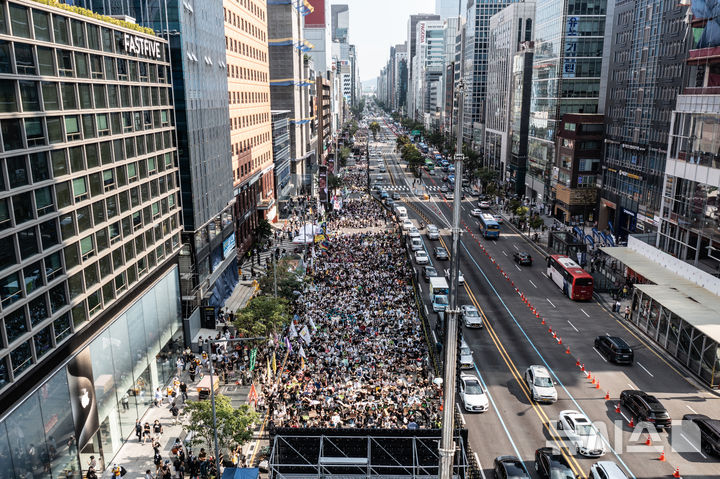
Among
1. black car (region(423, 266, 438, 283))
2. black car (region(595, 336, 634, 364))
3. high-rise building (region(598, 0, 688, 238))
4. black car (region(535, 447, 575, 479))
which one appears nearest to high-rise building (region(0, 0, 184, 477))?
black car (region(535, 447, 575, 479))

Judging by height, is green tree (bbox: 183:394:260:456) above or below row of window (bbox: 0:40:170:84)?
below

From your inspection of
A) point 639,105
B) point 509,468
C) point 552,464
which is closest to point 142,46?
point 509,468

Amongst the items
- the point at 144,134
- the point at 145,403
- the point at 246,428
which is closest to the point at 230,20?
the point at 144,134

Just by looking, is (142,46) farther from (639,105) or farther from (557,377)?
(639,105)

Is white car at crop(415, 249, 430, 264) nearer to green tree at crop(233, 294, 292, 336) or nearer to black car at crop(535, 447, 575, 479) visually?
green tree at crop(233, 294, 292, 336)

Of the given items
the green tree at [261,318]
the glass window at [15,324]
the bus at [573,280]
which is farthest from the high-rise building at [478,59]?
the glass window at [15,324]

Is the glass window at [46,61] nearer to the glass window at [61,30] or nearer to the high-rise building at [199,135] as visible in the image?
the glass window at [61,30]
